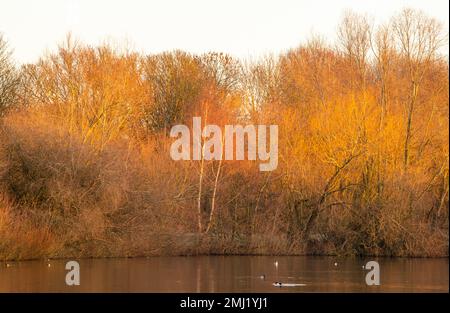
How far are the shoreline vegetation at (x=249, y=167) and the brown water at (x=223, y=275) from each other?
4.47 ft

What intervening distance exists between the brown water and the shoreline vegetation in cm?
136

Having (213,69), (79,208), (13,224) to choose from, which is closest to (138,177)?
(79,208)

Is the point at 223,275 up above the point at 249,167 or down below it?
below

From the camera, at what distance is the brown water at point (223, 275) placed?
25.5 meters

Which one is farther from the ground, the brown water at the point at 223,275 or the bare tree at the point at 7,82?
the bare tree at the point at 7,82

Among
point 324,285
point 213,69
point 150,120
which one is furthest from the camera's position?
point 213,69

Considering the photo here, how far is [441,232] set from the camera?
36312mm

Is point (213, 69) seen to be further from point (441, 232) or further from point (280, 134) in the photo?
point (441, 232)

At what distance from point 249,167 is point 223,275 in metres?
10.3

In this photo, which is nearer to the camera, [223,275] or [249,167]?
[223,275]

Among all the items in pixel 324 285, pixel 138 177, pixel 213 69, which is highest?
pixel 213 69

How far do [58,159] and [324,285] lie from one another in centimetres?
1217

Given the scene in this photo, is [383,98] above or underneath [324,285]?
above

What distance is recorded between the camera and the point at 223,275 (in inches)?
1145
